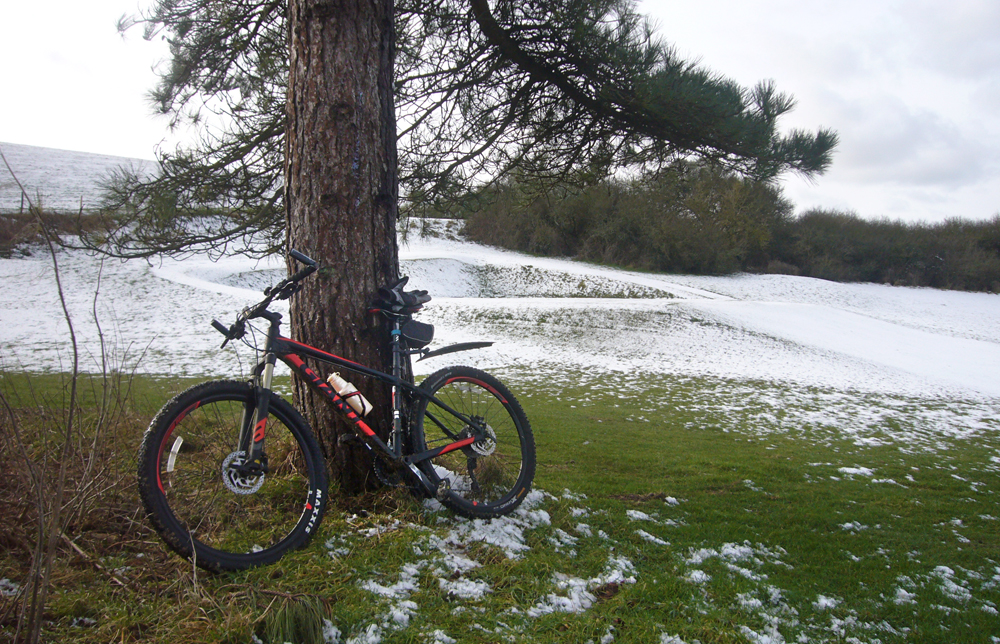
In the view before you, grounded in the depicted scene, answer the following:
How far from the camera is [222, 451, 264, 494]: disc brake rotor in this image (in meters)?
2.15

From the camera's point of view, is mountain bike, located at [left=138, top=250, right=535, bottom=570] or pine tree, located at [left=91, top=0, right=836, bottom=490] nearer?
mountain bike, located at [left=138, top=250, right=535, bottom=570]

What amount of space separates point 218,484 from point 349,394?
2.13 feet

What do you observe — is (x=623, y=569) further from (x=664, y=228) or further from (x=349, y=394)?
(x=664, y=228)

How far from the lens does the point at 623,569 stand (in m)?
2.51

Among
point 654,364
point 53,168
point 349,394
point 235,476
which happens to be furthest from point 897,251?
point 53,168

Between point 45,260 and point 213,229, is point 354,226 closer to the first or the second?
point 213,229

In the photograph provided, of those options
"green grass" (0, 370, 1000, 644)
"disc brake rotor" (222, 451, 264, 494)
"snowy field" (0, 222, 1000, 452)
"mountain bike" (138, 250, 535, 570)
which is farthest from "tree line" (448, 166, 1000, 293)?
"disc brake rotor" (222, 451, 264, 494)

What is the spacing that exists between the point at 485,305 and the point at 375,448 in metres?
14.7

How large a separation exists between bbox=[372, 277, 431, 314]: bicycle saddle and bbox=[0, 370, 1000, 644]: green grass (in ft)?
3.20

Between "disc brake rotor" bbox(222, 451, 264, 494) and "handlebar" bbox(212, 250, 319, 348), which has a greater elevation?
"handlebar" bbox(212, 250, 319, 348)

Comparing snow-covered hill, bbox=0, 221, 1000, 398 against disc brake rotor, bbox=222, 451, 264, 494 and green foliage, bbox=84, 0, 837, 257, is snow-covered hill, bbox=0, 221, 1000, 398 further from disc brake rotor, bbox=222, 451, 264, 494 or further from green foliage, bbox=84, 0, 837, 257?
disc brake rotor, bbox=222, 451, 264, 494

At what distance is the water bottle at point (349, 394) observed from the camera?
256cm

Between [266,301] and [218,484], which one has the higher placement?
[266,301]

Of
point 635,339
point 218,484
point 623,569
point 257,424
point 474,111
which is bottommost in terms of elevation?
point 635,339
